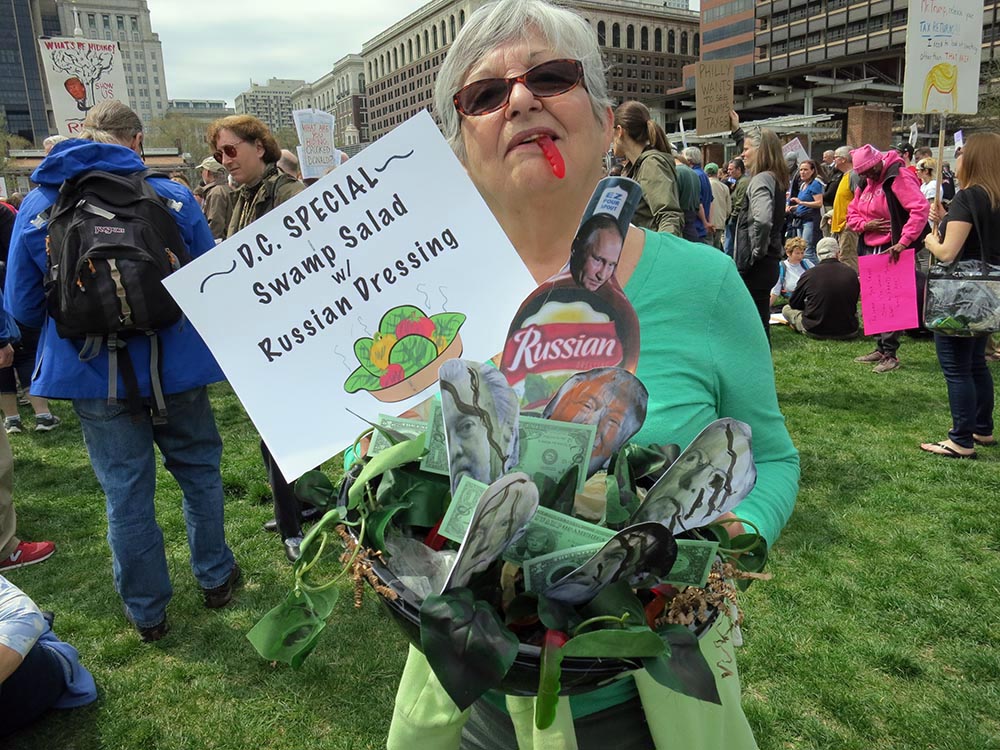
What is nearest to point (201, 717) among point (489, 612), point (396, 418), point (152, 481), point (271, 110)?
point (152, 481)

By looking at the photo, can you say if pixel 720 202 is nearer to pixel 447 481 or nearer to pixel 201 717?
pixel 201 717

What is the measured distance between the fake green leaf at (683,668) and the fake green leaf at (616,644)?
37 millimetres

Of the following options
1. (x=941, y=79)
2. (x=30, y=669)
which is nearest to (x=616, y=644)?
(x=30, y=669)

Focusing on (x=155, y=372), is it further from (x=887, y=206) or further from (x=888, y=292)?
(x=887, y=206)

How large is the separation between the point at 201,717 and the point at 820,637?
2572 millimetres

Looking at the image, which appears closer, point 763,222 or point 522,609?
point 522,609

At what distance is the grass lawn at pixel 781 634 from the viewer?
2.58 m

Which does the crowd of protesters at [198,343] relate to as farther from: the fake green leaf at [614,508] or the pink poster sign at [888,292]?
the fake green leaf at [614,508]

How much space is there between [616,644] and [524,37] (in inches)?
41.2

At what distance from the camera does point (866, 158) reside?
6113 mm

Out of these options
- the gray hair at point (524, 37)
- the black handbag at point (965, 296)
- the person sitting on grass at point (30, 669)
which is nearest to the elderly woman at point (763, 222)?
the black handbag at point (965, 296)

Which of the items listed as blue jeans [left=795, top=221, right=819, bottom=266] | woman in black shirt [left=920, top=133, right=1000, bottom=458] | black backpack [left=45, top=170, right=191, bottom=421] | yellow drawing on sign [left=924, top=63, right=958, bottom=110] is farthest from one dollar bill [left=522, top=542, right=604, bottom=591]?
blue jeans [left=795, top=221, right=819, bottom=266]

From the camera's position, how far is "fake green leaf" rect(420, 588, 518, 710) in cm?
69

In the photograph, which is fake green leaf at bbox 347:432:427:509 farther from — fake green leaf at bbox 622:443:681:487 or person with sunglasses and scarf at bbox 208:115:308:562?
person with sunglasses and scarf at bbox 208:115:308:562
